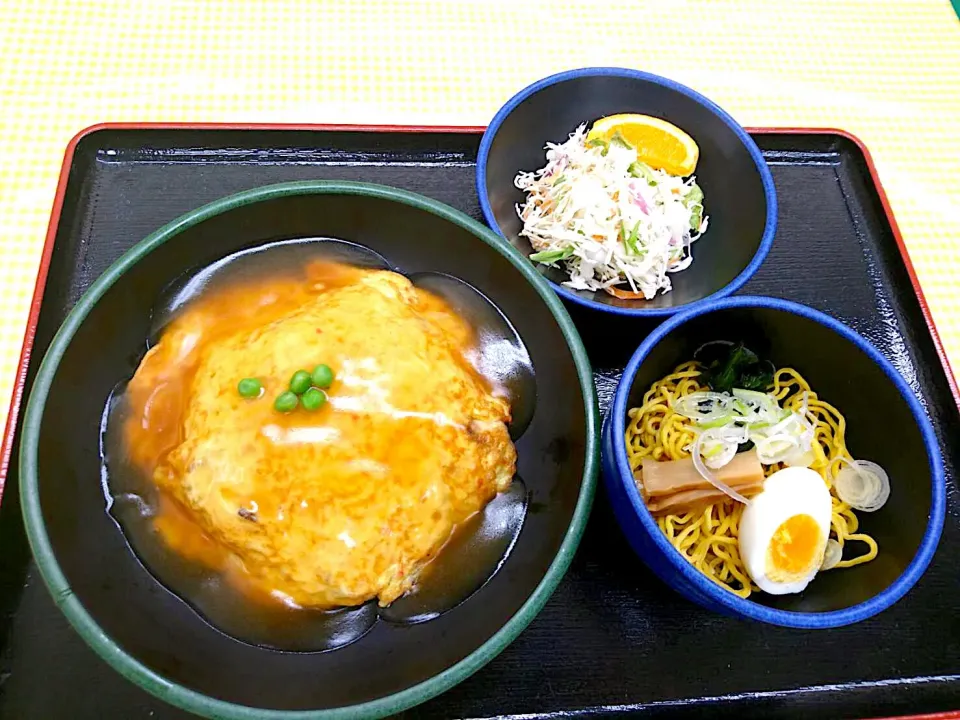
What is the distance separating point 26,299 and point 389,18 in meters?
1.58

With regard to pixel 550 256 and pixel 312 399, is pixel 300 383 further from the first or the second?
pixel 550 256

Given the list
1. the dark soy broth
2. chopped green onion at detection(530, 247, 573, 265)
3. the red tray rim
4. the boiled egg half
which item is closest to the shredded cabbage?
chopped green onion at detection(530, 247, 573, 265)

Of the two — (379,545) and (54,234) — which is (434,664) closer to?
(379,545)

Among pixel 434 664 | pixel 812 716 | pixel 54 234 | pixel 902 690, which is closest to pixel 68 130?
pixel 54 234

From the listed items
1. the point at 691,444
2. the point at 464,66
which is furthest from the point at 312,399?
the point at 464,66

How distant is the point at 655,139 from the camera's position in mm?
2318

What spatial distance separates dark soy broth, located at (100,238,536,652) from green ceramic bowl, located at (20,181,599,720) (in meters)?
0.02

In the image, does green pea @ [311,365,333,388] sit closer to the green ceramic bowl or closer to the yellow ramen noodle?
the green ceramic bowl

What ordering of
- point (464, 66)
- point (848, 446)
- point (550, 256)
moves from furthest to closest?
point (464, 66) < point (550, 256) < point (848, 446)

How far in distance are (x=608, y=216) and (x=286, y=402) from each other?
1273 millimetres

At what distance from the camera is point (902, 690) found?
1.68m

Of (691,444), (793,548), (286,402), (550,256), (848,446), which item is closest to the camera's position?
(286,402)

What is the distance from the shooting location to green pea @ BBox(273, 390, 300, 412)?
4.43ft

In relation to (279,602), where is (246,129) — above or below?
above
